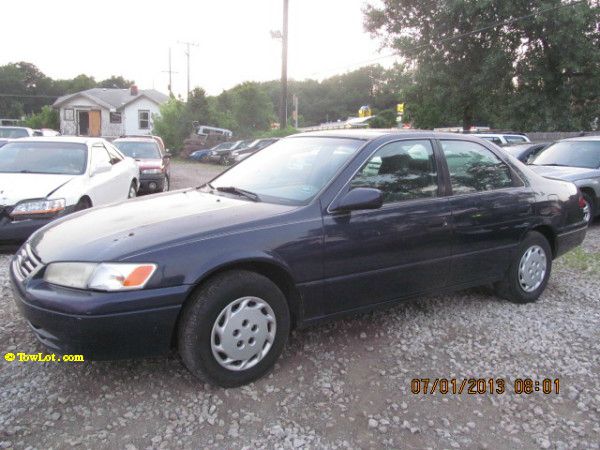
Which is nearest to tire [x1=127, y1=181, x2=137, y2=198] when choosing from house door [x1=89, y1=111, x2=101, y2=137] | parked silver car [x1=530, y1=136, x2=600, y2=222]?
parked silver car [x1=530, y1=136, x2=600, y2=222]

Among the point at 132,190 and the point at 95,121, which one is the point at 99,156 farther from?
the point at 95,121

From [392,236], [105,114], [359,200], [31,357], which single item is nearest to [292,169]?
[359,200]

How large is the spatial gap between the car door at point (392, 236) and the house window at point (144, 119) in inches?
1782

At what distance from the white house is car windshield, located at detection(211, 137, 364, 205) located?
43.3 m

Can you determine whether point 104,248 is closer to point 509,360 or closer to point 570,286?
point 509,360

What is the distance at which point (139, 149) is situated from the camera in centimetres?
1372

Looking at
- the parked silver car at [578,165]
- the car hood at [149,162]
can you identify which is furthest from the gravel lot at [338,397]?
the car hood at [149,162]

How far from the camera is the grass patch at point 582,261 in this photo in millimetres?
6014

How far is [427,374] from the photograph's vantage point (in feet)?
11.1

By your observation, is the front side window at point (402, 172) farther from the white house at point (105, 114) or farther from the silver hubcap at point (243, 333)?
the white house at point (105, 114)

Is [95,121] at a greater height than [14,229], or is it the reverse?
[95,121]
